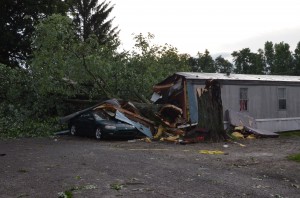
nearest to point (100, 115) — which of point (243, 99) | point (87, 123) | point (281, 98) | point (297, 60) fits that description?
point (87, 123)

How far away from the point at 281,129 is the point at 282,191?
1568 centimetres

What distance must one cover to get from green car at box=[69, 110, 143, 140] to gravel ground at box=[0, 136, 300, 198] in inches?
144

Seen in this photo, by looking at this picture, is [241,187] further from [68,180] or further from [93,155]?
[93,155]

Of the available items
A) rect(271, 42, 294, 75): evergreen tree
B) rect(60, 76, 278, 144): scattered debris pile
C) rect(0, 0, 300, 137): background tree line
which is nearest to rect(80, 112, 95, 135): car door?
rect(60, 76, 278, 144): scattered debris pile

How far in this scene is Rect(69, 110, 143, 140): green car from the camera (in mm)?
16797

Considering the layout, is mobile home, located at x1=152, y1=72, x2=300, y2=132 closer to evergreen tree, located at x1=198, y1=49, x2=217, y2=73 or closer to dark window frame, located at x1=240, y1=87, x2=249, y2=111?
dark window frame, located at x1=240, y1=87, x2=249, y2=111

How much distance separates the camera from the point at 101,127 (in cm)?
1698

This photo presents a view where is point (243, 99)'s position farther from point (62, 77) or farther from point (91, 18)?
point (91, 18)

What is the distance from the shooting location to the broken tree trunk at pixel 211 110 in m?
16.2

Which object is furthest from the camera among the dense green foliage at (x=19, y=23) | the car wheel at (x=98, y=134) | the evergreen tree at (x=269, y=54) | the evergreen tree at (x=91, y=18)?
the evergreen tree at (x=269, y=54)

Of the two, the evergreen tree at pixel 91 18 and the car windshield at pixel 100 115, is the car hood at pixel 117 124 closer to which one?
the car windshield at pixel 100 115

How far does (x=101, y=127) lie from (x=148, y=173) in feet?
28.5

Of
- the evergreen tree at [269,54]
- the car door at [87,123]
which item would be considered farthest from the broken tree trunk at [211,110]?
the evergreen tree at [269,54]

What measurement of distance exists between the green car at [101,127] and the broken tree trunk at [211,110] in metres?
3.01
